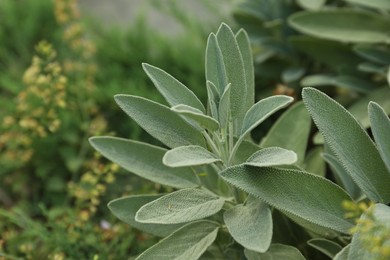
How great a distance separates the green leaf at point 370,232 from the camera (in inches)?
25.6

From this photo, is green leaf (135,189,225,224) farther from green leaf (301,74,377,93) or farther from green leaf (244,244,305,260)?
green leaf (301,74,377,93)

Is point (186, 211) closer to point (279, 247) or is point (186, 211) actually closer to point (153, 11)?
point (279, 247)

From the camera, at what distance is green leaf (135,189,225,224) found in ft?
2.43

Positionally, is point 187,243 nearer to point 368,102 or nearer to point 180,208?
point 180,208

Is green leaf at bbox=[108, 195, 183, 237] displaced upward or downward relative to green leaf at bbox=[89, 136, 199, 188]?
downward

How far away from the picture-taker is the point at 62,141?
145 cm

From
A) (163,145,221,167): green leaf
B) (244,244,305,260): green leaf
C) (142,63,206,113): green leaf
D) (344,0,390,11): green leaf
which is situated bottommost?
(244,244,305,260): green leaf

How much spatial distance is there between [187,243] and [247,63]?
257 millimetres

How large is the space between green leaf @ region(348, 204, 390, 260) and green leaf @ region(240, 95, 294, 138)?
0.48 ft

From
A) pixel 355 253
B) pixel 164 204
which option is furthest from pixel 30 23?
pixel 355 253

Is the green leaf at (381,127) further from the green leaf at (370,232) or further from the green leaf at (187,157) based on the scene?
the green leaf at (187,157)

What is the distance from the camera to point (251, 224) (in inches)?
29.6

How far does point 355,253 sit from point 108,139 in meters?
0.36

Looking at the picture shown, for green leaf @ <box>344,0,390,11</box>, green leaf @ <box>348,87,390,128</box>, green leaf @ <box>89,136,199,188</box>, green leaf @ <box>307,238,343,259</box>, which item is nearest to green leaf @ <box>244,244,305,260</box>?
green leaf @ <box>307,238,343,259</box>
